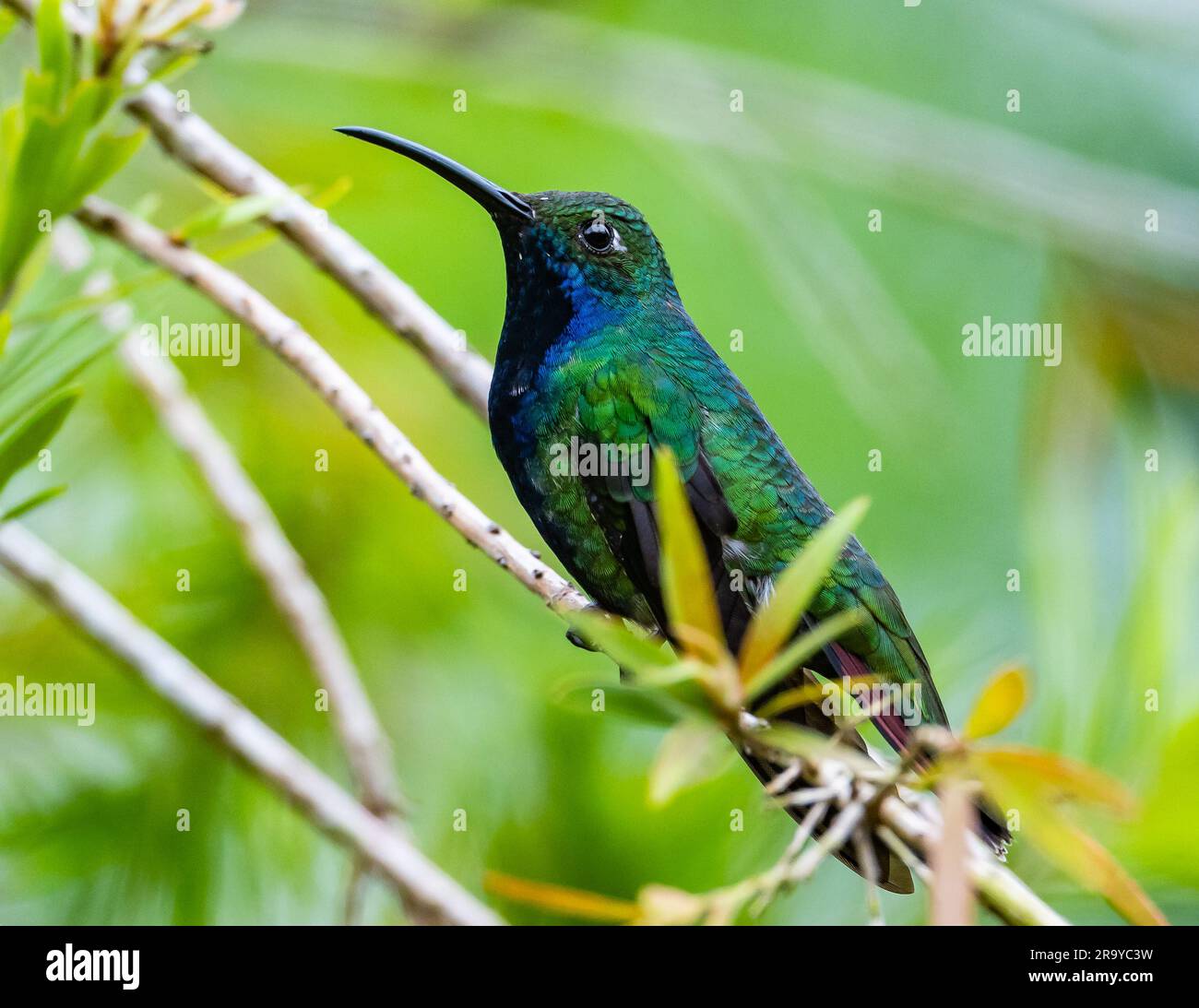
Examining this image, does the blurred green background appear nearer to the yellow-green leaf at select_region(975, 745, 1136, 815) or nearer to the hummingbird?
the hummingbird

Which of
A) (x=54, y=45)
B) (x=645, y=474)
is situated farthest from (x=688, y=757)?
(x=645, y=474)

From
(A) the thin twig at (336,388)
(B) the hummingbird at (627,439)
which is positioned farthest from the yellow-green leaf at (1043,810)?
(B) the hummingbird at (627,439)

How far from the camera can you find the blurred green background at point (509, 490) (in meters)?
1.64

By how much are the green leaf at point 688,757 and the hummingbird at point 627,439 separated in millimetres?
1014

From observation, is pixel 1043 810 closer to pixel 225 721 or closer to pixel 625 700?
pixel 625 700

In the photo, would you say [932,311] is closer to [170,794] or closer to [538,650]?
[538,650]

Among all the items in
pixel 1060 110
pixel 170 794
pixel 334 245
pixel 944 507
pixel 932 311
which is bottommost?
pixel 170 794

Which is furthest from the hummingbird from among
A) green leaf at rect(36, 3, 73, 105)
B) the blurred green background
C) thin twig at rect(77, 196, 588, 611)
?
green leaf at rect(36, 3, 73, 105)

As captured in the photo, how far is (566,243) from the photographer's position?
88.0 inches

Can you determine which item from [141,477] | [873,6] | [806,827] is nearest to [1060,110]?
[873,6]

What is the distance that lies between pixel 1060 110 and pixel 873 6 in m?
0.75

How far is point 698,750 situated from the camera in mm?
776

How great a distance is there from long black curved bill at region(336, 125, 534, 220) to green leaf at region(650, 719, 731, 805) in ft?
4.81

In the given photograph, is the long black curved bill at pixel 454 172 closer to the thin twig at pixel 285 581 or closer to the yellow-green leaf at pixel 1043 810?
the thin twig at pixel 285 581
